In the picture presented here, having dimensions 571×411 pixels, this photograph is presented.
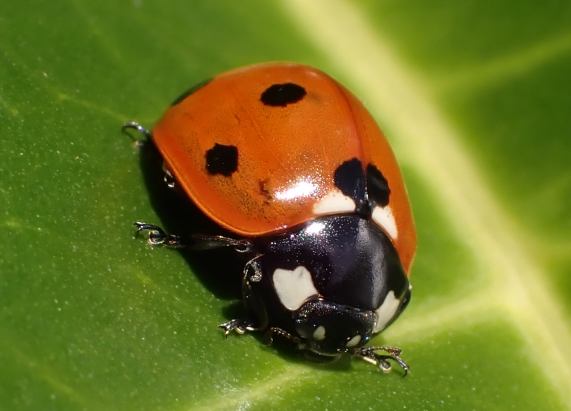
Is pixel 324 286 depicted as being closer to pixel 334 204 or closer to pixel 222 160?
pixel 334 204

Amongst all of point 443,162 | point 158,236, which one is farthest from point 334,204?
point 443,162

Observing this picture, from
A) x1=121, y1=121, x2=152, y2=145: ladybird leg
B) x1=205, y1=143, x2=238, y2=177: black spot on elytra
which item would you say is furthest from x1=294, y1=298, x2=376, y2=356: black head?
x1=121, y1=121, x2=152, y2=145: ladybird leg

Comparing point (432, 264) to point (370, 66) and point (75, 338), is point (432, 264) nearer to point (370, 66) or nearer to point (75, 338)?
point (370, 66)

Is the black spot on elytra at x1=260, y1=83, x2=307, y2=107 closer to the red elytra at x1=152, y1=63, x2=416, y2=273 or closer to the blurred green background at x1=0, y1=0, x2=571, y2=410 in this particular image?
the red elytra at x1=152, y1=63, x2=416, y2=273

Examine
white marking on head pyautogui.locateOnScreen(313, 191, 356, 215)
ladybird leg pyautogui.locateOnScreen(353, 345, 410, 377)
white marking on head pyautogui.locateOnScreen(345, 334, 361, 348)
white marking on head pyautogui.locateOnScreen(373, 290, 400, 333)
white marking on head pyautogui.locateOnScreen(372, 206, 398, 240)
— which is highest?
white marking on head pyautogui.locateOnScreen(313, 191, 356, 215)

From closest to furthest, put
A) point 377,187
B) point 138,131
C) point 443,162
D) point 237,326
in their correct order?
point 237,326
point 377,187
point 138,131
point 443,162

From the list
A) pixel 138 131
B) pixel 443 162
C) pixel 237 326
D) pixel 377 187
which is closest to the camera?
pixel 237 326

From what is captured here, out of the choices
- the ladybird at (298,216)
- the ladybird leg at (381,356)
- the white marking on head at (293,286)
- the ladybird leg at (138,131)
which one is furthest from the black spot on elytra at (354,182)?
the ladybird leg at (138,131)

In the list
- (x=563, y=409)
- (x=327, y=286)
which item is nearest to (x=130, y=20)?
(x=327, y=286)
